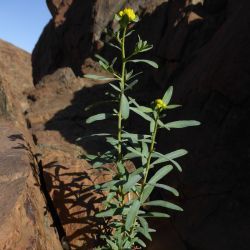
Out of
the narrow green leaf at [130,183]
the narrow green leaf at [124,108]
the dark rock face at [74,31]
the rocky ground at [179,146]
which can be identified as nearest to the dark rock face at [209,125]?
the rocky ground at [179,146]

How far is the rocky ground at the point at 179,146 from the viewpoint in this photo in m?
5.35

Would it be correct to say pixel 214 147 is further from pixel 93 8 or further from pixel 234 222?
pixel 93 8

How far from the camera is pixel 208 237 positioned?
221 inches

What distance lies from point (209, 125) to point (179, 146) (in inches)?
21.1

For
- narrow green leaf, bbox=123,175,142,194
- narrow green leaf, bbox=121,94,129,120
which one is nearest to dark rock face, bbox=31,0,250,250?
narrow green leaf, bbox=123,175,142,194

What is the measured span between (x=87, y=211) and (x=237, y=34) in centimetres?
337

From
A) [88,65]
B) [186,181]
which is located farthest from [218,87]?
[88,65]

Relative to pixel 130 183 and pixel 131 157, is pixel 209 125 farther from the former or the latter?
pixel 130 183

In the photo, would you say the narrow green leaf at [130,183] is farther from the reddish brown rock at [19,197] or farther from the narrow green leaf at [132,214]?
the reddish brown rock at [19,197]

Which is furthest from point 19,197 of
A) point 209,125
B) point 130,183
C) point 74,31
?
point 74,31

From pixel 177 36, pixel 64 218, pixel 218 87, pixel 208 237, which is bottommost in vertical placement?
pixel 64 218

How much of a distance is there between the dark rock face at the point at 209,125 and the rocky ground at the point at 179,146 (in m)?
0.01

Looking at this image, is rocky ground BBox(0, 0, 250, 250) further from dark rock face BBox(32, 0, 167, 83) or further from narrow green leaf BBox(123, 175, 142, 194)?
dark rock face BBox(32, 0, 167, 83)

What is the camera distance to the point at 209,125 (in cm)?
667
